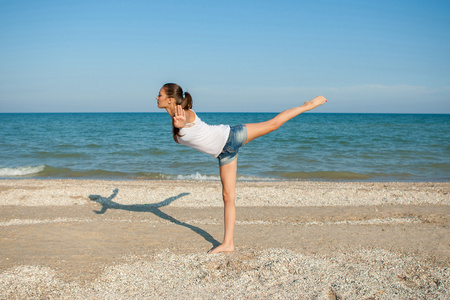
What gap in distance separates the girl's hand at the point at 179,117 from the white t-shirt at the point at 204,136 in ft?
0.36

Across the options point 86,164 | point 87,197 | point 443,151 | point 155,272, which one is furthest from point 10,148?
point 443,151

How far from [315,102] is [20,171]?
14.5m

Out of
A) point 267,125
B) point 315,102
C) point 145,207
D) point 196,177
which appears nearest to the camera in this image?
point 267,125

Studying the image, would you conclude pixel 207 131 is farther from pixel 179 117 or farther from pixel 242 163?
pixel 242 163

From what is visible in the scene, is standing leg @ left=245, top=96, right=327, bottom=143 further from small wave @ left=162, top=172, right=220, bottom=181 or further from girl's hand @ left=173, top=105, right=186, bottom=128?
small wave @ left=162, top=172, right=220, bottom=181

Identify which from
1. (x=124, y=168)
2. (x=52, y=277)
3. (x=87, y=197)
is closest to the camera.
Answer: (x=52, y=277)

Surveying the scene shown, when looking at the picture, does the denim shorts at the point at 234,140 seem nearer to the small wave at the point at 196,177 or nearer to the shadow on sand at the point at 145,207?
the shadow on sand at the point at 145,207

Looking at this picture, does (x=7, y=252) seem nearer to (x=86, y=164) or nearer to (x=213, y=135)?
(x=213, y=135)

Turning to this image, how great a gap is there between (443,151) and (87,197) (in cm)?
2090

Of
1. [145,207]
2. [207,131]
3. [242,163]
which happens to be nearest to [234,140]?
[207,131]

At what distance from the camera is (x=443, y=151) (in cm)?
2066

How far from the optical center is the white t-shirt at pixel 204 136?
13.3ft

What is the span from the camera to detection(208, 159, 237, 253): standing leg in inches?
180

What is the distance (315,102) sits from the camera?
4.91m
